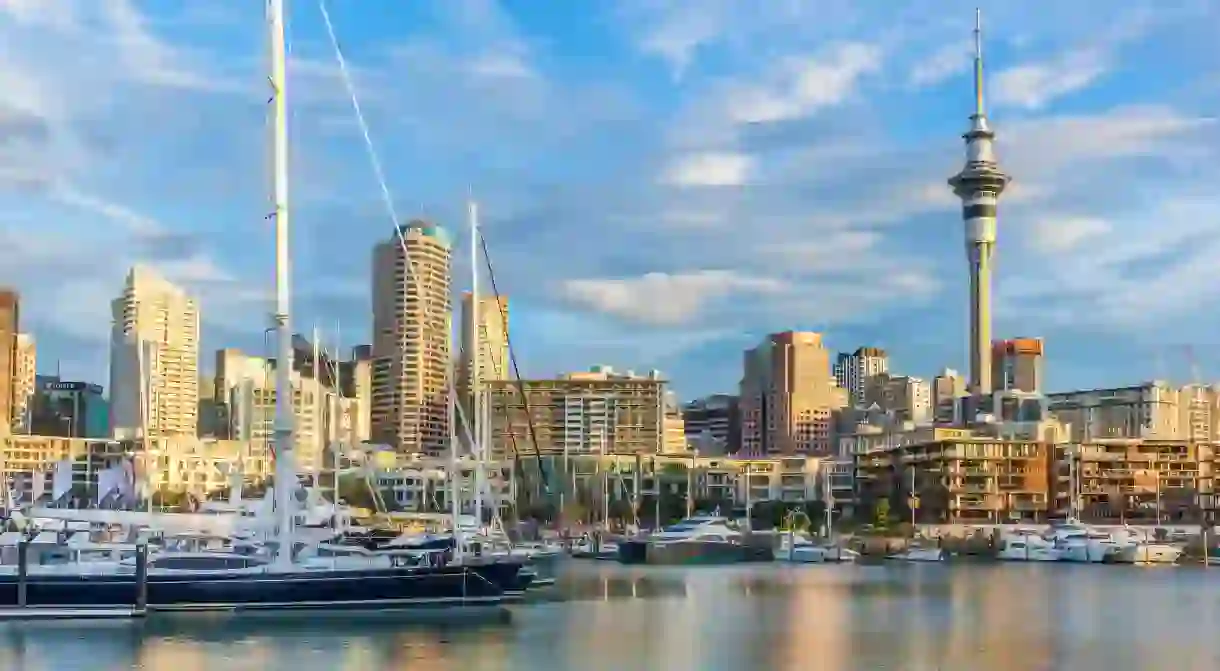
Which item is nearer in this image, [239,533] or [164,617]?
[164,617]

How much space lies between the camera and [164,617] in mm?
49656

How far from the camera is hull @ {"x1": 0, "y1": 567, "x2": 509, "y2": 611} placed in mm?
48500

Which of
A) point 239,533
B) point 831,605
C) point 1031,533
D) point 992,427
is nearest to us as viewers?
point 239,533

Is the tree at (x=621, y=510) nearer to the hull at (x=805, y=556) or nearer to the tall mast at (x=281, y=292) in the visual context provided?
the hull at (x=805, y=556)

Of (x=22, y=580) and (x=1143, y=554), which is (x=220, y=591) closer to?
(x=22, y=580)

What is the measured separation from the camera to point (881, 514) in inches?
6216

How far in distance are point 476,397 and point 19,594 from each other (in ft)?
98.8

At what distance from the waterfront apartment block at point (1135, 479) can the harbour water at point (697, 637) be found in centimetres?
8984

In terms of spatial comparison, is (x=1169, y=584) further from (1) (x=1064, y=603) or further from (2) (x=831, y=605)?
(2) (x=831, y=605)

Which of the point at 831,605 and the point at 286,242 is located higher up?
the point at 286,242

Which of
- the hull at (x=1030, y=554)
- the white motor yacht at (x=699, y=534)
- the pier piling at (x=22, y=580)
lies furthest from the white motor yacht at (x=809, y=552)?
the pier piling at (x=22, y=580)

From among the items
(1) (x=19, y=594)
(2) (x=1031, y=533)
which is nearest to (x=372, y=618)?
(1) (x=19, y=594)

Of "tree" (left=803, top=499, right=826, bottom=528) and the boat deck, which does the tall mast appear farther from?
"tree" (left=803, top=499, right=826, bottom=528)

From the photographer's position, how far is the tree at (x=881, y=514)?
155750mm
